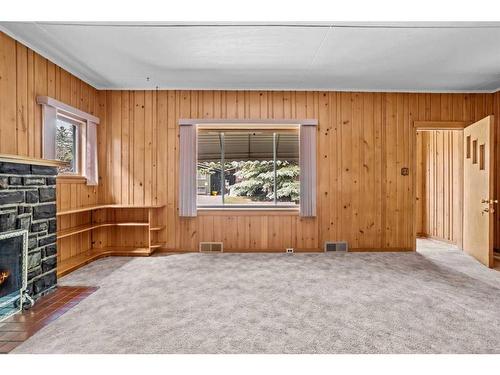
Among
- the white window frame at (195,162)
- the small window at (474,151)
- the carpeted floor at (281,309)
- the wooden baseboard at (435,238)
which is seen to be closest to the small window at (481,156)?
the small window at (474,151)

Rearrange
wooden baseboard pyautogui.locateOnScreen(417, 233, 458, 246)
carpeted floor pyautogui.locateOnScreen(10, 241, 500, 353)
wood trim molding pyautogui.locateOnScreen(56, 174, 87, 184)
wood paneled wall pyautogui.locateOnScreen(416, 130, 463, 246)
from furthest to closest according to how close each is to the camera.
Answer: wooden baseboard pyautogui.locateOnScreen(417, 233, 458, 246), wood paneled wall pyautogui.locateOnScreen(416, 130, 463, 246), wood trim molding pyautogui.locateOnScreen(56, 174, 87, 184), carpeted floor pyautogui.locateOnScreen(10, 241, 500, 353)

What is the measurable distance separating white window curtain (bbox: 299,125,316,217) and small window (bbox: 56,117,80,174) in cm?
352

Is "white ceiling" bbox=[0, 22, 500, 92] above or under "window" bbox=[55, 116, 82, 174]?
above

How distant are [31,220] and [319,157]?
4.01m

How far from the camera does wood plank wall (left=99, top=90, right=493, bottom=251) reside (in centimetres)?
475

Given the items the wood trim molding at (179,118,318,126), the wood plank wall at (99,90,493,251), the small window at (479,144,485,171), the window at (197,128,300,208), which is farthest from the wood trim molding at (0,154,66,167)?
the small window at (479,144,485,171)

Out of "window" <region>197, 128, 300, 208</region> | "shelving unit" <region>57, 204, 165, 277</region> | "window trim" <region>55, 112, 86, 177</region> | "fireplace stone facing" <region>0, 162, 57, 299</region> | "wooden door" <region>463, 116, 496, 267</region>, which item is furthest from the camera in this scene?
"window" <region>197, 128, 300, 208</region>

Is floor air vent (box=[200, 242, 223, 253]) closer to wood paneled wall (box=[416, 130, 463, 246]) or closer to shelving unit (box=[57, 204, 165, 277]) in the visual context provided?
shelving unit (box=[57, 204, 165, 277])

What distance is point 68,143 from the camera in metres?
4.20

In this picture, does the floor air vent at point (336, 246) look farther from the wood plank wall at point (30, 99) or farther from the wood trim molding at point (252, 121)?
the wood plank wall at point (30, 99)

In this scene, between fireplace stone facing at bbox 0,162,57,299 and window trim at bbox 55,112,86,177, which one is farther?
window trim at bbox 55,112,86,177

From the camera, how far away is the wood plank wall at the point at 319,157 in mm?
4750

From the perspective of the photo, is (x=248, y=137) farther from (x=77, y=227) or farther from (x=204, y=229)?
(x=77, y=227)
